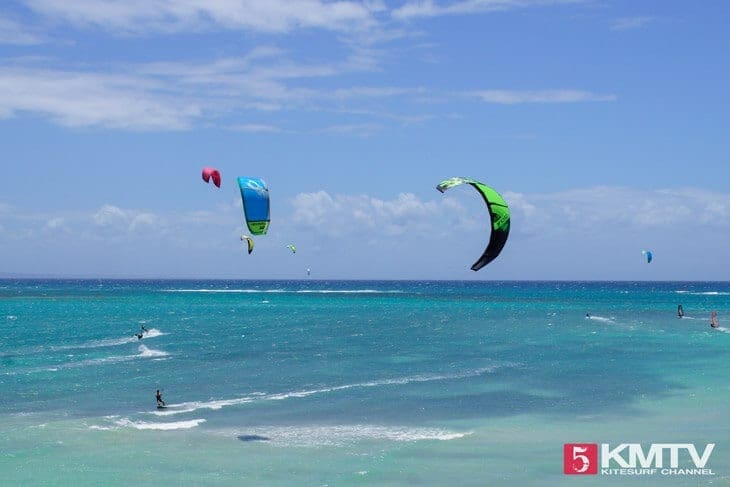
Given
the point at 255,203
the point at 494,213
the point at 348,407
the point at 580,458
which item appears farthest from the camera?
the point at 348,407

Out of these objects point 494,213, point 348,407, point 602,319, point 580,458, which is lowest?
point 580,458

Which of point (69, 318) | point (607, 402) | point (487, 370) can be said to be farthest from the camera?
point (69, 318)

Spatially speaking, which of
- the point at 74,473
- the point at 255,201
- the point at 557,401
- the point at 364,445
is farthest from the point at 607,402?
the point at 74,473

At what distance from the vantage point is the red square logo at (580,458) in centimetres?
2083

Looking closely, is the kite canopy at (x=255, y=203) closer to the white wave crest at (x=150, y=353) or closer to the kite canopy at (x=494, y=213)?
the kite canopy at (x=494, y=213)

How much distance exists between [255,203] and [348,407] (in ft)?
28.1

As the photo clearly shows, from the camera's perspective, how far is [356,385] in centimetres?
3406

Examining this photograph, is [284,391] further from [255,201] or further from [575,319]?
[575,319]

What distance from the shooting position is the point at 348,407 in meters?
28.9

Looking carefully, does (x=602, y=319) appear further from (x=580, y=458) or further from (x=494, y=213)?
(x=494, y=213)

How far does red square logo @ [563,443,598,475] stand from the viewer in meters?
20.8

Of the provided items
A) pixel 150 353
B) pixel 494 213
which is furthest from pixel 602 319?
pixel 494 213

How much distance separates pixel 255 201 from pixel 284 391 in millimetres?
10731

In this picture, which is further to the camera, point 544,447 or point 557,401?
point 557,401
